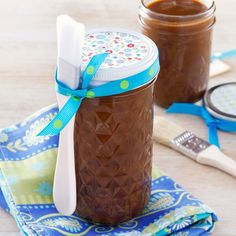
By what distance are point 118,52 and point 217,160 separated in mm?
276

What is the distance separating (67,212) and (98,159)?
9 cm

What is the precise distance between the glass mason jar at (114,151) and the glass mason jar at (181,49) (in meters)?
0.24

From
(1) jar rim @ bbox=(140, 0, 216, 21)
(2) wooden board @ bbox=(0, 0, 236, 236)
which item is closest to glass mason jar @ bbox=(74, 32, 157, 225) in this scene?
(2) wooden board @ bbox=(0, 0, 236, 236)

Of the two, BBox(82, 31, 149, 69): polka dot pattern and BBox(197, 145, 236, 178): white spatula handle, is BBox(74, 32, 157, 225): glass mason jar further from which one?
BBox(197, 145, 236, 178): white spatula handle

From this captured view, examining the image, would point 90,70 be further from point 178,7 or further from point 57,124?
point 178,7

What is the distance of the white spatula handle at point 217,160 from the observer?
1066mm

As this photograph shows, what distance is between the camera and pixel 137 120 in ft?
2.97

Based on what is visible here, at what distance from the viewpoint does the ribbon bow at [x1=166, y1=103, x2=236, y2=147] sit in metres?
1.15

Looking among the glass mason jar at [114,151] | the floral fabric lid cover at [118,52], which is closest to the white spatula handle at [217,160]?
the glass mason jar at [114,151]

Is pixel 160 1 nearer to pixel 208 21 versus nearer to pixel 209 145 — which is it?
pixel 208 21

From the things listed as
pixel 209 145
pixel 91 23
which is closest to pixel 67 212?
pixel 209 145

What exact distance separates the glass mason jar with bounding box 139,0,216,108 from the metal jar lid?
1.1 inches

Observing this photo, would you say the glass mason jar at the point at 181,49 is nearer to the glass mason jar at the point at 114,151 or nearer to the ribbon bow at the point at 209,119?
the ribbon bow at the point at 209,119

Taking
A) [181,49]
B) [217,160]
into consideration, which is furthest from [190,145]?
[181,49]
